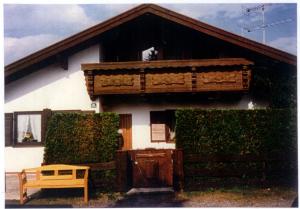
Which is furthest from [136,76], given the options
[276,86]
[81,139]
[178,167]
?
[276,86]

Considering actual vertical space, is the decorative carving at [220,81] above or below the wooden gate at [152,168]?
above

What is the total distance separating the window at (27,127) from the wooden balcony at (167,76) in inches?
96.3

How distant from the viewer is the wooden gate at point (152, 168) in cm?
1067

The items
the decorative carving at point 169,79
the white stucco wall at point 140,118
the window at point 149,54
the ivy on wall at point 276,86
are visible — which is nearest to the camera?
the ivy on wall at point 276,86

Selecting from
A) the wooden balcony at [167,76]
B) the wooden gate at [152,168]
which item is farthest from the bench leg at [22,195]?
the wooden balcony at [167,76]

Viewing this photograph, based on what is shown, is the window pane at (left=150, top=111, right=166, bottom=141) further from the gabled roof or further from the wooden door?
the gabled roof

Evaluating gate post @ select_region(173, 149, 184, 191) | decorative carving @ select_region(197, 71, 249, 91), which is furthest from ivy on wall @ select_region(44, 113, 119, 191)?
decorative carving @ select_region(197, 71, 249, 91)

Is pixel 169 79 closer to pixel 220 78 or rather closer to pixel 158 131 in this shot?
pixel 220 78

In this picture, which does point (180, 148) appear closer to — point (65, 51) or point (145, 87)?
point (145, 87)

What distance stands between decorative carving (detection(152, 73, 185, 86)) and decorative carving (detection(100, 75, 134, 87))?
0.82 m

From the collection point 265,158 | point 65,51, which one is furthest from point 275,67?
point 65,51

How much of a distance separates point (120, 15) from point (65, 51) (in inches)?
93.4

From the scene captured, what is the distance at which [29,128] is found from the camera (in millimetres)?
13836

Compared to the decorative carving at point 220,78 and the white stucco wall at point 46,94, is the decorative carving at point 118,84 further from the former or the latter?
the decorative carving at point 220,78
